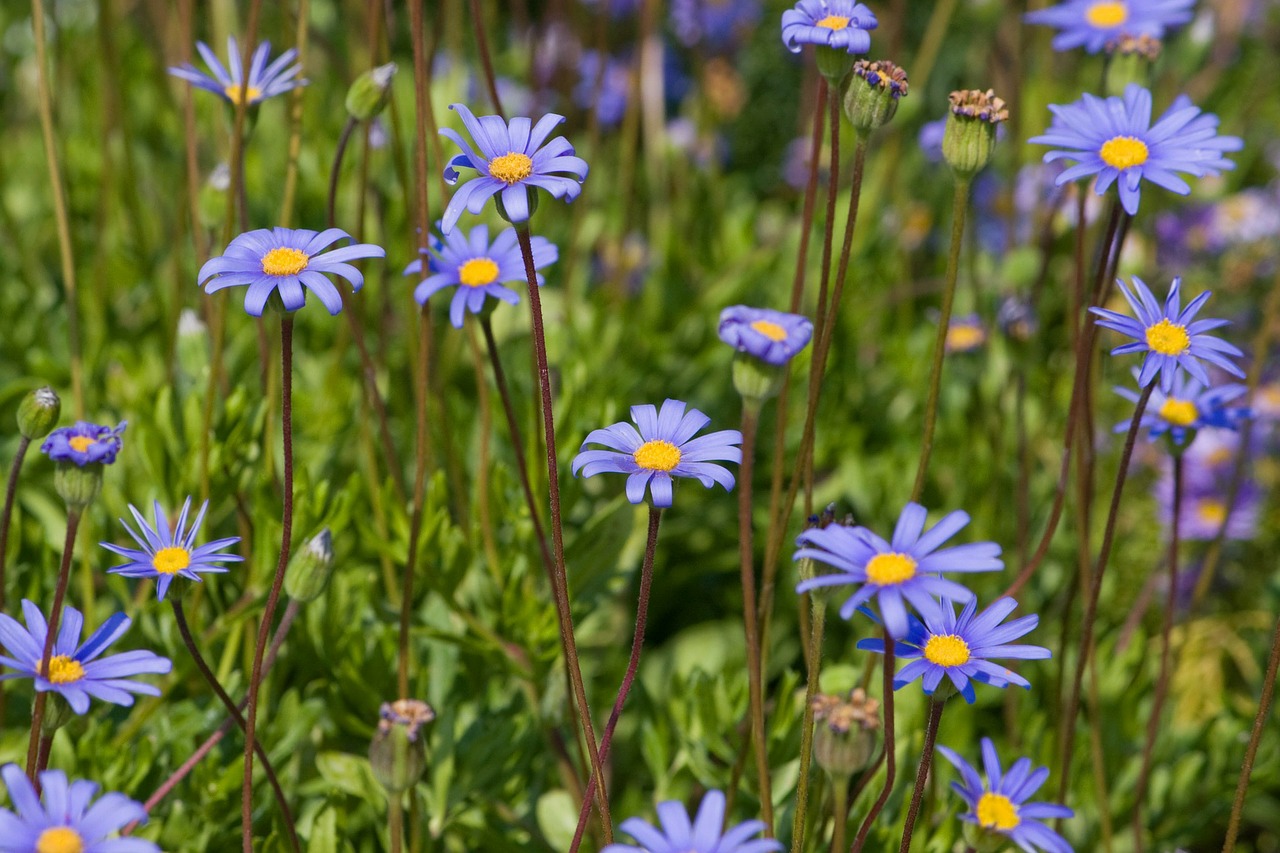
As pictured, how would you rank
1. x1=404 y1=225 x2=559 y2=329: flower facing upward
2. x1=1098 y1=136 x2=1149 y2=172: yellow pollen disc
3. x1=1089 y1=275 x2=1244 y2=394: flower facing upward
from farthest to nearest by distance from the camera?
1. x1=404 y1=225 x2=559 y2=329: flower facing upward
2. x1=1098 y1=136 x2=1149 y2=172: yellow pollen disc
3. x1=1089 y1=275 x2=1244 y2=394: flower facing upward

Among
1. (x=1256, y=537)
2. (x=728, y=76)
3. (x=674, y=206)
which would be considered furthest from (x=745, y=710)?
(x=728, y=76)

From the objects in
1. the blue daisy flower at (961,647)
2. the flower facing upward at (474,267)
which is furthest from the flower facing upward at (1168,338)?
the flower facing upward at (474,267)

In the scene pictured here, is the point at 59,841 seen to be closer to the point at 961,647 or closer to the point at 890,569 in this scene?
the point at 890,569

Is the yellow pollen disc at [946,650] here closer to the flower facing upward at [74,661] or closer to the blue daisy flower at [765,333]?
the blue daisy flower at [765,333]

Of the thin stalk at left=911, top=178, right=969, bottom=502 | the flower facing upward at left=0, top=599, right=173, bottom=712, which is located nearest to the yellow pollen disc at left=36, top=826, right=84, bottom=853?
the flower facing upward at left=0, top=599, right=173, bottom=712

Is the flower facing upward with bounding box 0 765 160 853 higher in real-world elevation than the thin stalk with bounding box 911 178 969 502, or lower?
lower

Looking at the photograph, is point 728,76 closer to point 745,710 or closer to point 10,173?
point 10,173

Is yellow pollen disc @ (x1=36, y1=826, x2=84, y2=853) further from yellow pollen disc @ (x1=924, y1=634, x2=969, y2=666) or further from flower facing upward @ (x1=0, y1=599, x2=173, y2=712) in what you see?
yellow pollen disc @ (x1=924, y1=634, x2=969, y2=666)

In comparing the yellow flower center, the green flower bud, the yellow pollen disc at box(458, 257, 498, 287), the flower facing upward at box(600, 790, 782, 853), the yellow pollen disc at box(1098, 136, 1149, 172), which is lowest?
the yellow flower center
